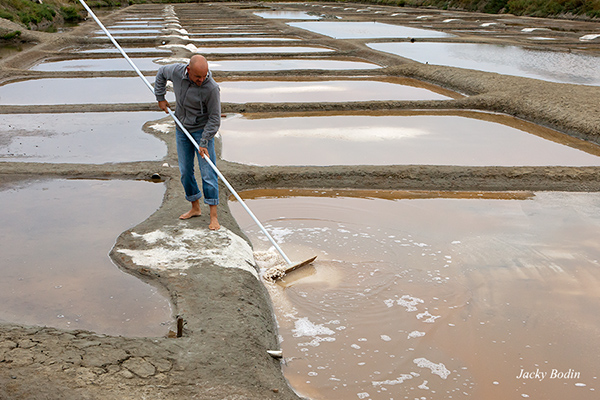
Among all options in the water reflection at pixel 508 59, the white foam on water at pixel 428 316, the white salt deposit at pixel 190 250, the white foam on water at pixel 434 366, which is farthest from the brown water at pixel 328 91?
the white foam on water at pixel 434 366

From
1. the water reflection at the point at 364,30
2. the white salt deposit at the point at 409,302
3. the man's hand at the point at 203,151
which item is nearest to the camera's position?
the white salt deposit at the point at 409,302

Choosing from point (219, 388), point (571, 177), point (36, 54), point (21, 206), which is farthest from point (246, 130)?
point (36, 54)

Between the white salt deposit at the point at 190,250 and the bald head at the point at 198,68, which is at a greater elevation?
the bald head at the point at 198,68

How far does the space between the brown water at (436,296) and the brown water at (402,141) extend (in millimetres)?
1050

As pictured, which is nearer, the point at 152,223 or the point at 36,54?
the point at 152,223

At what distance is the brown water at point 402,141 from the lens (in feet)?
19.3

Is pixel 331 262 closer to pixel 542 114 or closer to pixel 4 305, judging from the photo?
pixel 4 305

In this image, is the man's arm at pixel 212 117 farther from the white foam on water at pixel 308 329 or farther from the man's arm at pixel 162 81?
the white foam on water at pixel 308 329

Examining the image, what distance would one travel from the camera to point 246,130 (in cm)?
697

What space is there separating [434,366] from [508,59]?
1135 centimetres

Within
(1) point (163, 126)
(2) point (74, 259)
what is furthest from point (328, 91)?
(2) point (74, 259)

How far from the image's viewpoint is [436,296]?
3.35 m

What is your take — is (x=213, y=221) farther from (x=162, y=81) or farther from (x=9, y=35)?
(x=9, y=35)

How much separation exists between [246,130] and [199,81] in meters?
3.56
